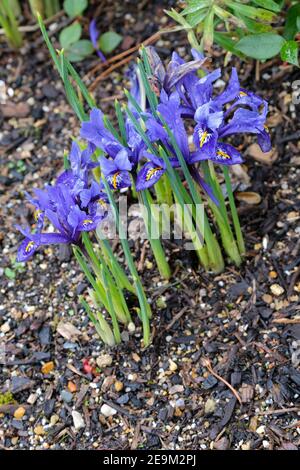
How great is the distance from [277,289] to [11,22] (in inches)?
72.3

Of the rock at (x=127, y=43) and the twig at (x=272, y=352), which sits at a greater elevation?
the rock at (x=127, y=43)

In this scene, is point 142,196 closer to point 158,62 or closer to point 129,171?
point 129,171

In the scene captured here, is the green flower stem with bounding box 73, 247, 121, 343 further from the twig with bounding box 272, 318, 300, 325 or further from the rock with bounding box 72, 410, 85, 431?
the twig with bounding box 272, 318, 300, 325

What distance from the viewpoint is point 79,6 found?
3576mm

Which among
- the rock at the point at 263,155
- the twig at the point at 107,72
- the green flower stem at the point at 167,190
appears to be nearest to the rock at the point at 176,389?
the green flower stem at the point at 167,190

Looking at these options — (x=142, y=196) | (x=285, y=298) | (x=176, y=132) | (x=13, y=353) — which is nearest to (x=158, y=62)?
(x=176, y=132)

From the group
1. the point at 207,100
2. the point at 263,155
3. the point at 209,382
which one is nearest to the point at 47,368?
the point at 209,382

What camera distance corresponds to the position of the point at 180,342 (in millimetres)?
2814

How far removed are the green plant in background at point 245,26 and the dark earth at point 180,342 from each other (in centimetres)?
45

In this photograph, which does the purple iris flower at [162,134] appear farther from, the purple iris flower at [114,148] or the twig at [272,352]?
the twig at [272,352]

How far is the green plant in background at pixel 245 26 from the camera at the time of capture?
8.54 feet

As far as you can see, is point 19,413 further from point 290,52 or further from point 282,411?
point 290,52

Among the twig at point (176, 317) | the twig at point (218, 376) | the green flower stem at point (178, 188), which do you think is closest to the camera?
the green flower stem at point (178, 188)

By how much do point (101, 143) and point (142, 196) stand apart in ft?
0.77
